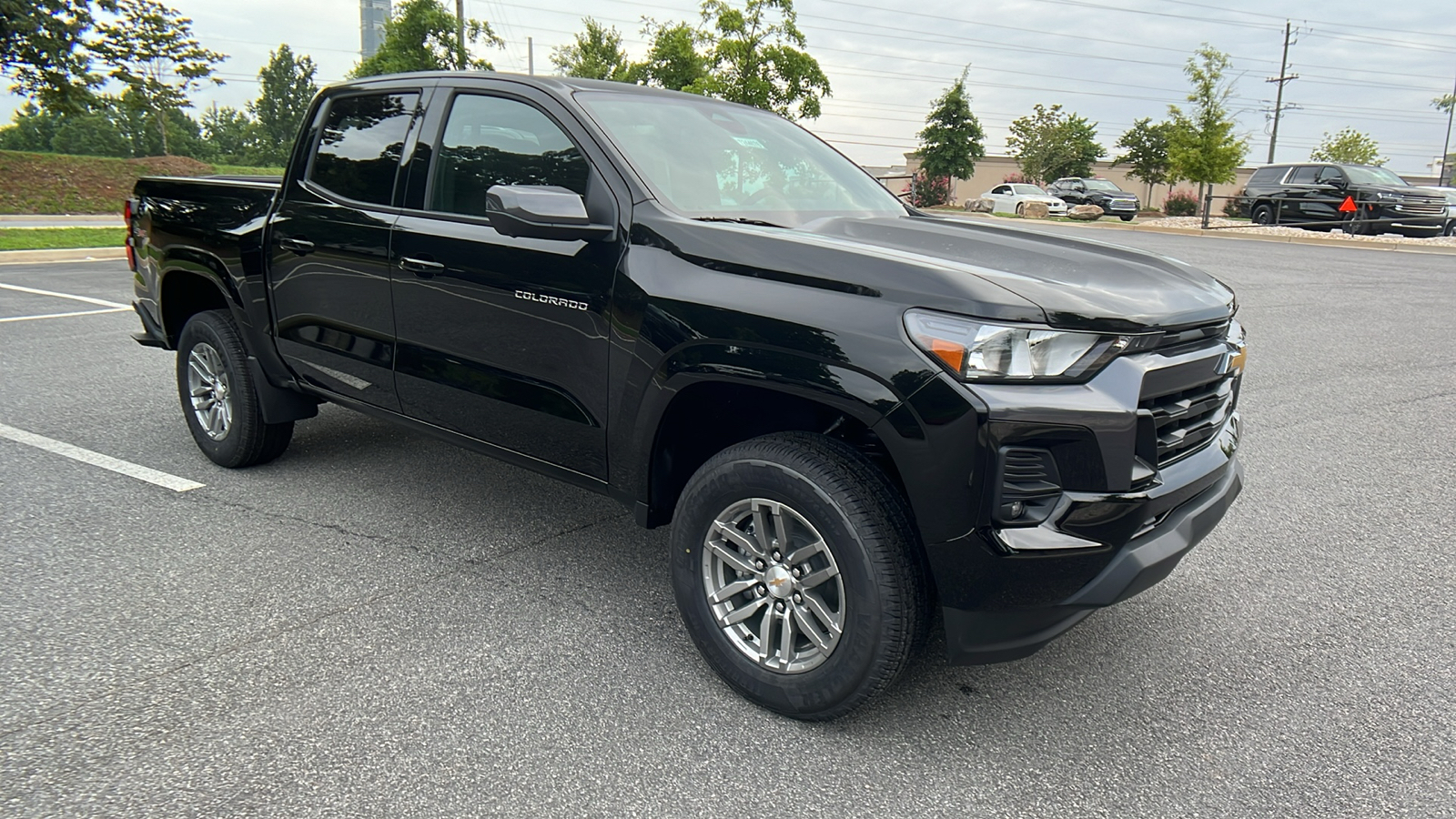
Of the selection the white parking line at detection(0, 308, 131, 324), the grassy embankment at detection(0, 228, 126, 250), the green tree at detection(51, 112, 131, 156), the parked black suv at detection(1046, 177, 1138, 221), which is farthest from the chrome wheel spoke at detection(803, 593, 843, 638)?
the green tree at detection(51, 112, 131, 156)

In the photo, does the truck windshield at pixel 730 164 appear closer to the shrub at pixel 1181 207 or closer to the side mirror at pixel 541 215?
the side mirror at pixel 541 215

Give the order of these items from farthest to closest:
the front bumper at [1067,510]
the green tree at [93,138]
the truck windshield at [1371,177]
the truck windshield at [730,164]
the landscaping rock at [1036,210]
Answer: the green tree at [93,138], the landscaping rock at [1036,210], the truck windshield at [1371,177], the truck windshield at [730,164], the front bumper at [1067,510]

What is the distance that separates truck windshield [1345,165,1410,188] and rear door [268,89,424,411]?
86.4ft

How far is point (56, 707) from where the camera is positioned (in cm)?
269

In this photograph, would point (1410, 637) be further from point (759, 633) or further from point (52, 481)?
point (52, 481)

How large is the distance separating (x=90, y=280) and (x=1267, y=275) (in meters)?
16.7

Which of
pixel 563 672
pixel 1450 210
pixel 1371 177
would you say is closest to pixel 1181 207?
pixel 1371 177

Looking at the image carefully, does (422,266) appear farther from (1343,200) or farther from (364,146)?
(1343,200)

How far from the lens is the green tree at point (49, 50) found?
21.9 meters

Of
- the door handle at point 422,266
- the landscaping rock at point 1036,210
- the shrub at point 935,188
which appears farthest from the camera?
the shrub at point 935,188

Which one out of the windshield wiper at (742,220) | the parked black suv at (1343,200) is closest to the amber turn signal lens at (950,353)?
the windshield wiper at (742,220)

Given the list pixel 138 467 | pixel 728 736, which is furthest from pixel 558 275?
pixel 138 467

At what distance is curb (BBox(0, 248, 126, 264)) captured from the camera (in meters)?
14.4

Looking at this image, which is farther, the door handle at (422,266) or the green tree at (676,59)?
the green tree at (676,59)
